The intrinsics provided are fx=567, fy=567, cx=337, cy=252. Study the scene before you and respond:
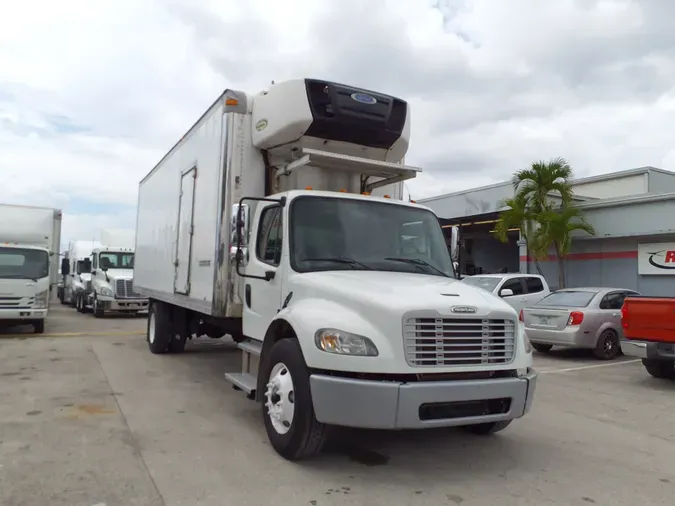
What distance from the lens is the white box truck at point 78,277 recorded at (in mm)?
22234

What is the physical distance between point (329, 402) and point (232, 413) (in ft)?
8.51

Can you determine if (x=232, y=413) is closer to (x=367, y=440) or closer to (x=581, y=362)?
(x=367, y=440)

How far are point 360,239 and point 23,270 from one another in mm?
11209

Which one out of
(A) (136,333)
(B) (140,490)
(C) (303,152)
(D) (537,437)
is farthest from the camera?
(A) (136,333)

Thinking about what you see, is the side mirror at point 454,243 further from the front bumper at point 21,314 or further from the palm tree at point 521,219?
the palm tree at point 521,219

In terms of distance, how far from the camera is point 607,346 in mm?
11594

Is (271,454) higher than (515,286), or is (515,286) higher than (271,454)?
(515,286)

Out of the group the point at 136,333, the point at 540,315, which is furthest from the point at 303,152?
the point at 136,333

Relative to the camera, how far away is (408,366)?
4359 millimetres

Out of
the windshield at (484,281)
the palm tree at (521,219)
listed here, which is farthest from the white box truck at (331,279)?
the palm tree at (521,219)

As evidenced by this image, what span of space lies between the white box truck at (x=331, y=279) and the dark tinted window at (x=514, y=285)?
792 cm

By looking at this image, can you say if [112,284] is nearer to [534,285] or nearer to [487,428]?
[534,285]

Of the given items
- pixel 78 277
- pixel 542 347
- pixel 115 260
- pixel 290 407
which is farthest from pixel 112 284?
pixel 290 407

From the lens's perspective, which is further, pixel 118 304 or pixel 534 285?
pixel 118 304
